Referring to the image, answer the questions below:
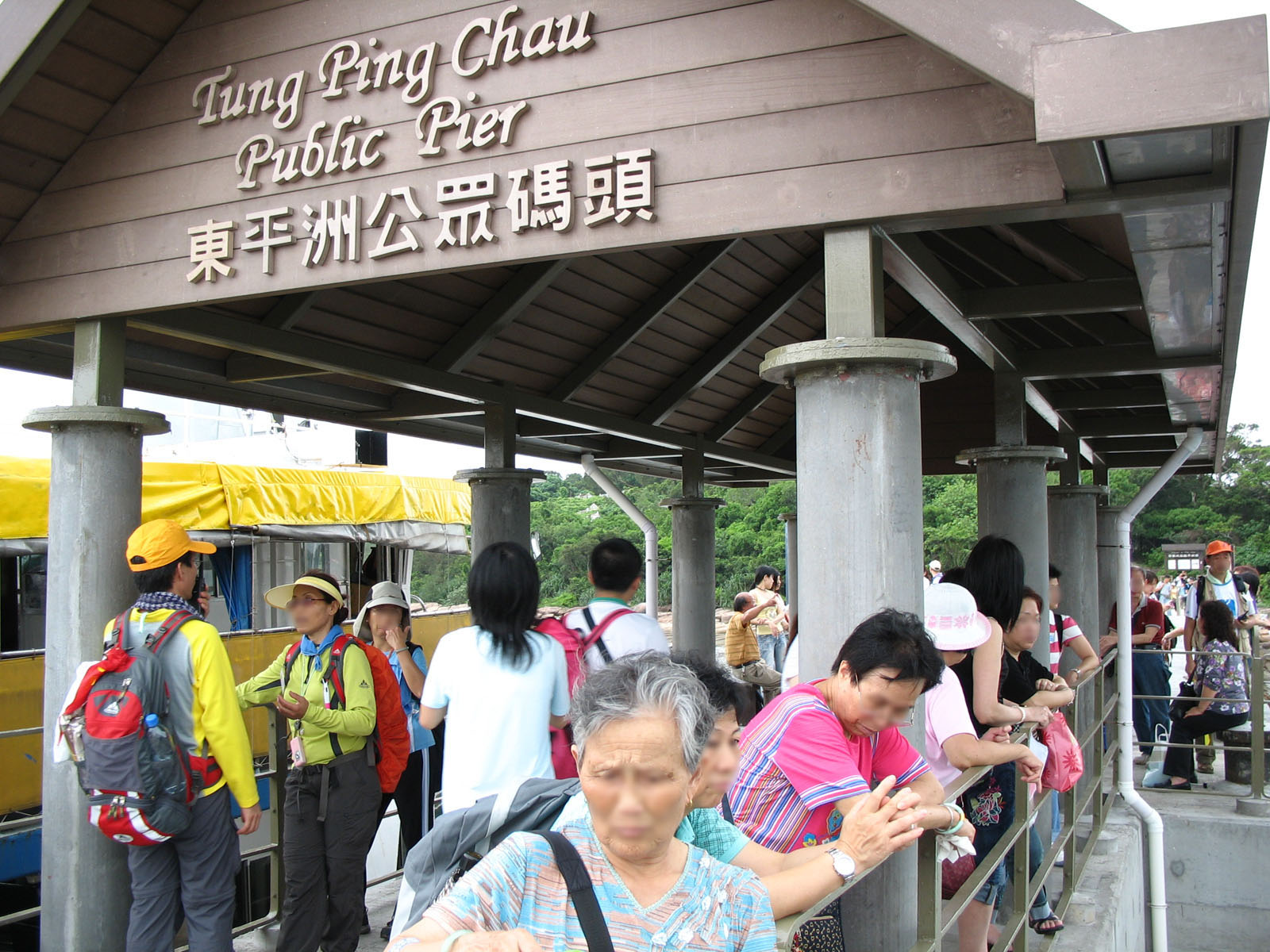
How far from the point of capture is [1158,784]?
838 cm

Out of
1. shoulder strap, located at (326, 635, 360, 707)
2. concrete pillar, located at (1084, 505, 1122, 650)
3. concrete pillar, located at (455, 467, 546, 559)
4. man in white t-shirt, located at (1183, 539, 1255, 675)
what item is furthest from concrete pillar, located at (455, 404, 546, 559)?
concrete pillar, located at (1084, 505, 1122, 650)

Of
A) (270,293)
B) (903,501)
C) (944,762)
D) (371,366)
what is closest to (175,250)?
(270,293)

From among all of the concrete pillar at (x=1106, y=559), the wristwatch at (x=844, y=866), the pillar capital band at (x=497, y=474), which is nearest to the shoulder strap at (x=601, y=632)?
the wristwatch at (x=844, y=866)

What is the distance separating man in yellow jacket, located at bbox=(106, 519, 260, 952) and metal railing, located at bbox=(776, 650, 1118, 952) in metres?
2.34

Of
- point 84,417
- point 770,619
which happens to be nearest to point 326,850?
point 84,417

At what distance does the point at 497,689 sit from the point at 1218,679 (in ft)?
22.5

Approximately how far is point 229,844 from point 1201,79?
3.90 metres

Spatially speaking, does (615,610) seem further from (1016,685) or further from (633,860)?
(633,860)

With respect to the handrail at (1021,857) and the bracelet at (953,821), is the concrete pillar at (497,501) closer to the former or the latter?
the handrail at (1021,857)

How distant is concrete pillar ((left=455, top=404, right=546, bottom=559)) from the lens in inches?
271

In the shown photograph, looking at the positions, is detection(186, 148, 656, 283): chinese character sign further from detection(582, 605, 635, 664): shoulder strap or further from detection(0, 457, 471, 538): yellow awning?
detection(0, 457, 471, 538): yellow awning

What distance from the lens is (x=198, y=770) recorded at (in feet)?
12.3

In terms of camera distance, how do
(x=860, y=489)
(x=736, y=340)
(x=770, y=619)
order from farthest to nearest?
(x=770, y=619), (x=736, y=340), (x=860, y=489)

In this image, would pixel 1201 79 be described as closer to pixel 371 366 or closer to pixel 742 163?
pixel 742 163
